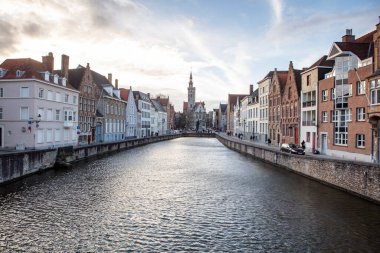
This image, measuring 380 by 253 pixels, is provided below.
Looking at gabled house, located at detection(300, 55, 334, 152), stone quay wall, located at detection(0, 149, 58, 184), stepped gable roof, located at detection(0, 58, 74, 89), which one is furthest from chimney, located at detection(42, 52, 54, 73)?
gabled house, located at detection(300, 55, 334, 152)

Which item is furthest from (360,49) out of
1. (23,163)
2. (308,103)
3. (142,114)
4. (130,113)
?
(142,114)

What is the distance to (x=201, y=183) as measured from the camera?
25.1 meters

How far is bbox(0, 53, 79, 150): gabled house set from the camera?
3688 cm

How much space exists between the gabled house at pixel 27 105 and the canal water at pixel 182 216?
12491 millimetres

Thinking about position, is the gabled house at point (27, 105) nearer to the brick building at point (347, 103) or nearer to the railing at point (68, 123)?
the railing at point (68, 123)

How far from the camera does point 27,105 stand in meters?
37.0

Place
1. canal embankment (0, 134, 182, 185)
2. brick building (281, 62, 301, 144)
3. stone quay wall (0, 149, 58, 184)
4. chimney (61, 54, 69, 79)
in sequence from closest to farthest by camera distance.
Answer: stone quay wall (0, 149, 58, 184) < canal embankment (0, 134, 182, 185) < brick building (281, 62, 301, 144) < chimney (61, 54, 69, 79)

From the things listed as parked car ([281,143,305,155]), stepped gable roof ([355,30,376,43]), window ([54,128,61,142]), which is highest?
stepped gable roof ([355,30,376,43])

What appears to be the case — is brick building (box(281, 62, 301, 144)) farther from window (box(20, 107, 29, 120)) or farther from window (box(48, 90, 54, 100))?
window (box(20, 107, 29, 120))

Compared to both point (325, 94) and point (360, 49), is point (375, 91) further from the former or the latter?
point (325, 94)

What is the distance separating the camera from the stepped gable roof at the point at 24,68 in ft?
Result: 124

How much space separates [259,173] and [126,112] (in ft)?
161

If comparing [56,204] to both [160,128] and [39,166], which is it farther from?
[160,128]

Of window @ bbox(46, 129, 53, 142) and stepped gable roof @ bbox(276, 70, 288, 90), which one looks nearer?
window @ bbox(46, 129, 53, 142)
